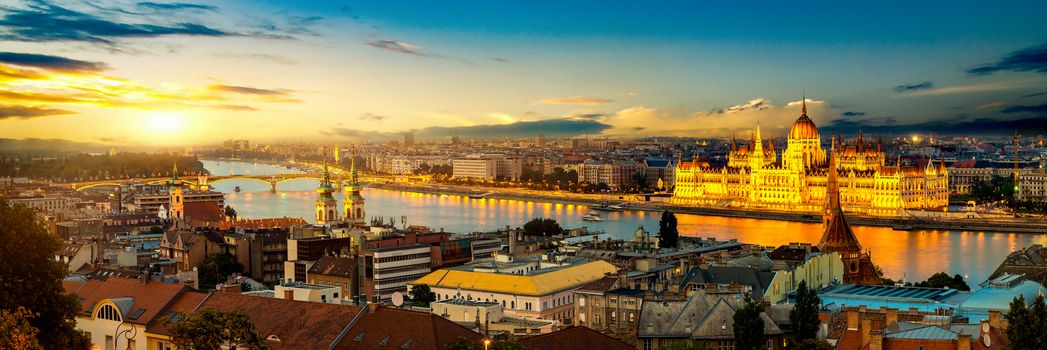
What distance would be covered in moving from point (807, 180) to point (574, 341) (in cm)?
4008

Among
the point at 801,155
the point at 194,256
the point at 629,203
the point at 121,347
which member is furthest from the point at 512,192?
the point at 121,347

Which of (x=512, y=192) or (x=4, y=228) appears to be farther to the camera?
(x=512, y=192)

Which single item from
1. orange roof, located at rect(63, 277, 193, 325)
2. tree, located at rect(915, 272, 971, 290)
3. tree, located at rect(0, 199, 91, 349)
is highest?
tree, located at rect(0, 199, 91, 349)

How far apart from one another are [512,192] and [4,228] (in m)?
51.2

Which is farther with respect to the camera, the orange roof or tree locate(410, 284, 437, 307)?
tree locate(410, 284, 437, 307)

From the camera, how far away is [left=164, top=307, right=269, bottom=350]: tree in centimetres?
667

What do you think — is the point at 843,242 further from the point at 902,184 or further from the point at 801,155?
the point at 801,155

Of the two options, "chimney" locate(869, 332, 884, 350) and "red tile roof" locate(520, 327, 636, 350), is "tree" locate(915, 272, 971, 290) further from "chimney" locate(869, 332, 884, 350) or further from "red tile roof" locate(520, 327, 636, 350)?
"red tile roof" locate(520, 327, 636, 350)

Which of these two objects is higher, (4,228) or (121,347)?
(4,228)

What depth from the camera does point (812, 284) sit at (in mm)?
14359

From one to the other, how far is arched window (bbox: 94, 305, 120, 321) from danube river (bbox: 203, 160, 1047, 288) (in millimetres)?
14962

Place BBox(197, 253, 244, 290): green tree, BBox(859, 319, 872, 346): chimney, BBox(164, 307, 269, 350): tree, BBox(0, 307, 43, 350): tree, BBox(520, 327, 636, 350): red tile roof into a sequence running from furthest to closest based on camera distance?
1. BBox(197, 253, 244, 290): green tree
2. BBox(520, 327, 636, 350): red tile roof
3. BBox(859, 319, 872, 346): chimney
4. BBox(164, 307, 269, 350): tree
5. BBox(0, 307, 43, 350): tree

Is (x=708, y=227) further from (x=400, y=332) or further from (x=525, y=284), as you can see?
(x=400, y=332)

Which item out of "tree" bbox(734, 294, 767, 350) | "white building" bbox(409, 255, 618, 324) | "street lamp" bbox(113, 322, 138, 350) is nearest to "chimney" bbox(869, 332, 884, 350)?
"tree" bbox(734, 294, 767, 350)
